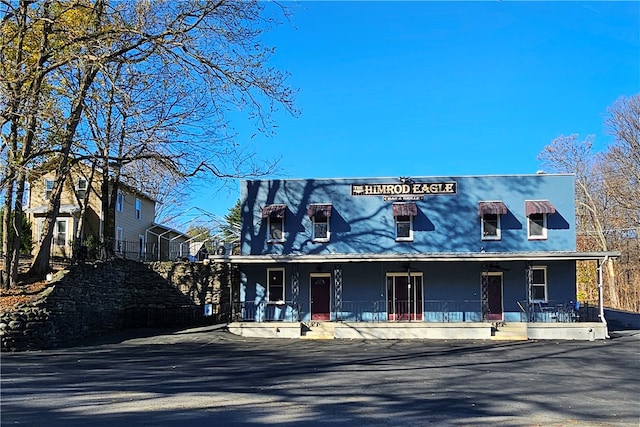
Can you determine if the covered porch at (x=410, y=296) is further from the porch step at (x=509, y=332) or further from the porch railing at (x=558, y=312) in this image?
the porch step at (x=509, y=332)

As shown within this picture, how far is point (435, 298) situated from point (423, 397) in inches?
646

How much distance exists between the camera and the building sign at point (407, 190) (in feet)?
89.4

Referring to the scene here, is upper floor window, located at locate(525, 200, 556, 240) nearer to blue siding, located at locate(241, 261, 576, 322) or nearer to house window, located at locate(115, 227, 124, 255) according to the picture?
blue siding, located at locate(241, 261, 576, 322)

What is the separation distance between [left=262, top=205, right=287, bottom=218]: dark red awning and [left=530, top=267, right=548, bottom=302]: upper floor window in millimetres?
11464

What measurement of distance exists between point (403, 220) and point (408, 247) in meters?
1.27

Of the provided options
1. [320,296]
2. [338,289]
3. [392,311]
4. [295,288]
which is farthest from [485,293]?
[295,288]

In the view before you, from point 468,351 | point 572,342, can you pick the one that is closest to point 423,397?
point 468,351

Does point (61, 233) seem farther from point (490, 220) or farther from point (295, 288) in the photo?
point (490, 220)

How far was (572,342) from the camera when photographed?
21922 millimetres

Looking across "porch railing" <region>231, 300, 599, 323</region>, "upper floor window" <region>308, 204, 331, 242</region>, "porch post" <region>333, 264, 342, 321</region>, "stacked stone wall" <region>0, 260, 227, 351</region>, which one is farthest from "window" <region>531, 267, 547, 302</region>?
"stacked stone wall" <region>0, 260, 227, 351</region>

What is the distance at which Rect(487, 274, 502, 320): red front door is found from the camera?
86.0ft

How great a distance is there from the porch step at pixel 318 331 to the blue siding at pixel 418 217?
3.69 metres

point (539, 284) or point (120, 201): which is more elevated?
point (120, 201)

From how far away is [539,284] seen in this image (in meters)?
26.2
